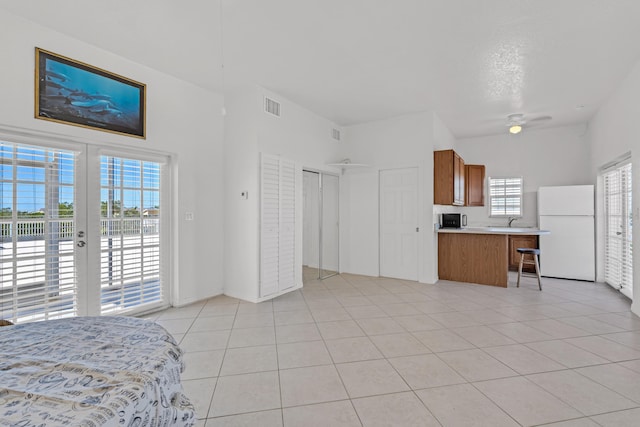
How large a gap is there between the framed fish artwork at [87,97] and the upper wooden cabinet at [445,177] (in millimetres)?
4349

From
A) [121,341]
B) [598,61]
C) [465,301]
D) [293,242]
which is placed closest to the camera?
[121,341]

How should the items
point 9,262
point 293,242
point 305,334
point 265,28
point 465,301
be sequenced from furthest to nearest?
point 293,242, point 465,301, point 305,334, point 265,28, point 9,262

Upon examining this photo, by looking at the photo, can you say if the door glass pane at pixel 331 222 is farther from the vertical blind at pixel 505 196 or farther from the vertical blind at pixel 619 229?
the vertical blind at pixel 619 229

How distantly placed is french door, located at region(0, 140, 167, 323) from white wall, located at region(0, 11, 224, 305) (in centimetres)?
18

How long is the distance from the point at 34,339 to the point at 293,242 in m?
3.45

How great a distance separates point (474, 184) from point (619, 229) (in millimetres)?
2290

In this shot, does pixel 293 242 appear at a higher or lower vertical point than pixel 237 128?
lower

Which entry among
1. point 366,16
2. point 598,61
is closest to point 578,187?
point 598,61

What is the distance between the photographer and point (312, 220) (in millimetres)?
5930

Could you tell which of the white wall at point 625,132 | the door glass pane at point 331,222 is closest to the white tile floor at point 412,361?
the white wall at point 625,132

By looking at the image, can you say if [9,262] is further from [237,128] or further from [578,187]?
[578,187]

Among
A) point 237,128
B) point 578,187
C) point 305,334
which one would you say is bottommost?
point 305,334

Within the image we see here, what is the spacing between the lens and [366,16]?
8.54ft

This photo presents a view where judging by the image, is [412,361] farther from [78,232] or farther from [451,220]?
[451,220]
